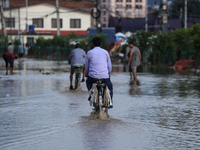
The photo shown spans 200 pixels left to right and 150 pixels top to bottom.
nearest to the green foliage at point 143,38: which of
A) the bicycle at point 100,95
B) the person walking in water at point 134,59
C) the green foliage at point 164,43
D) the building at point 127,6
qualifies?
the green foliage at point 164,43

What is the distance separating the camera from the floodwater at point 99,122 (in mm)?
7551

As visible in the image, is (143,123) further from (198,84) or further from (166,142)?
(198,84)

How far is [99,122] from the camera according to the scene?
9570mm

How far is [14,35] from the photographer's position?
8188 centimetres

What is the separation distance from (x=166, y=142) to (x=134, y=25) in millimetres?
76703

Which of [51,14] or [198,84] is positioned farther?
[51,14]

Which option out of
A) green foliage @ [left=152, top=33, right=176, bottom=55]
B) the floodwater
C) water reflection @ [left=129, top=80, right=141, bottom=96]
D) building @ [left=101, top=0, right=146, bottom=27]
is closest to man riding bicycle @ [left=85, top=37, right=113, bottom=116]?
the floodwater

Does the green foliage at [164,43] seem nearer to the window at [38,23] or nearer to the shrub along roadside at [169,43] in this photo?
the shrub along roadside at [169,43]

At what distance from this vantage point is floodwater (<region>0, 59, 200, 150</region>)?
755 centimetres

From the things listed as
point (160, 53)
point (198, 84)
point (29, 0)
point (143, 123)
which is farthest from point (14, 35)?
point (143, 123)

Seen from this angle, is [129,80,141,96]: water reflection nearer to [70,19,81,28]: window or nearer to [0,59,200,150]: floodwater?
[0,59,200,150]: floodwater

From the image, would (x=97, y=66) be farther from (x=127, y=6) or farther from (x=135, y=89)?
(x=127, y=6)


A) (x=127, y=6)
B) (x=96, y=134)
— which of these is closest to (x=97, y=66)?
(x=96, y=134)

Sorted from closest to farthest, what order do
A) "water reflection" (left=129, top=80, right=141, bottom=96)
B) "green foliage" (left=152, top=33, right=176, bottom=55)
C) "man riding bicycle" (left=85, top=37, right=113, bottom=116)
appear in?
"man riding bicycle" (left=85, top=37, right=113, bottom=116)
"water reflection" (left=129, top=80, right=141, bottom=96)
"green foliage" (left=152, top=33, right=176, bottom=55)
